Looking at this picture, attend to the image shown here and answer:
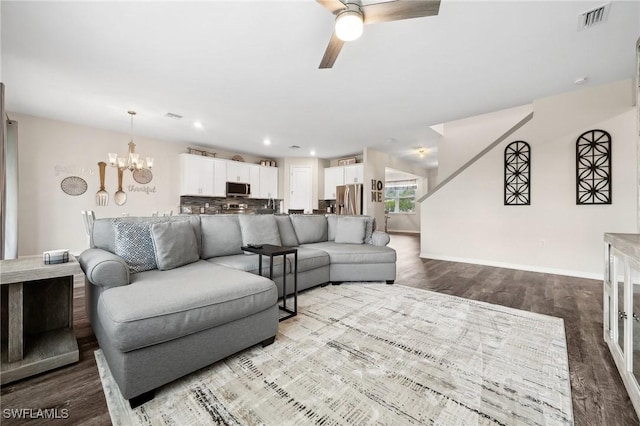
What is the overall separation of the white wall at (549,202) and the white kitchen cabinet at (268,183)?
14.8 ft

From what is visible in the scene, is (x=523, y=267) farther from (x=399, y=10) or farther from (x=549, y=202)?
(x=399, y=10)

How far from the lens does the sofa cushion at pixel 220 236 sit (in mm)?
2645

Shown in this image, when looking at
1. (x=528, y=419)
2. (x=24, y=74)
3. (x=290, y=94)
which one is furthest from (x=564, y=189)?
(x=24, y=74)

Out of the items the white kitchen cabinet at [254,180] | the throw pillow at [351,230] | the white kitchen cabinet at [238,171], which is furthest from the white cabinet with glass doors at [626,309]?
the white kitchen cabinet at [254,180]

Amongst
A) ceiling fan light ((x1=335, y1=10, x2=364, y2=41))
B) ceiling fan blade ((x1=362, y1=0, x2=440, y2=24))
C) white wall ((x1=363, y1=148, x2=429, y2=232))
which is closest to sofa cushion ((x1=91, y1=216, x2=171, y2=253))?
ceiling fan light ((x1=335, y1=10, x2=364, y2=41))

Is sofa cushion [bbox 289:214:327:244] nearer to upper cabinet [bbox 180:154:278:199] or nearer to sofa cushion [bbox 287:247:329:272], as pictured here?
sofa cushion [bbox 287:247:329:272]

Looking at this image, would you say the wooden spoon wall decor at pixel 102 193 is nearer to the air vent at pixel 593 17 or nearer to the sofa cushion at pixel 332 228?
the sofa cushion at pixel 332 228

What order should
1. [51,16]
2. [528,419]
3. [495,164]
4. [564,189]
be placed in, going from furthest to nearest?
[495,164] < [564,189] < [51,16] < [528,419]

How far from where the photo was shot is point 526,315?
7.75 ft

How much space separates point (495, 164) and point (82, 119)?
23.7 ft

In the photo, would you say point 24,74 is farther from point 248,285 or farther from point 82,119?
point 248,285

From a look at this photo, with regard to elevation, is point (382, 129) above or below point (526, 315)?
above

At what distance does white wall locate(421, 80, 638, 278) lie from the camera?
11.1ft

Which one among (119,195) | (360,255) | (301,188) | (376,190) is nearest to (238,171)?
(301,188)
